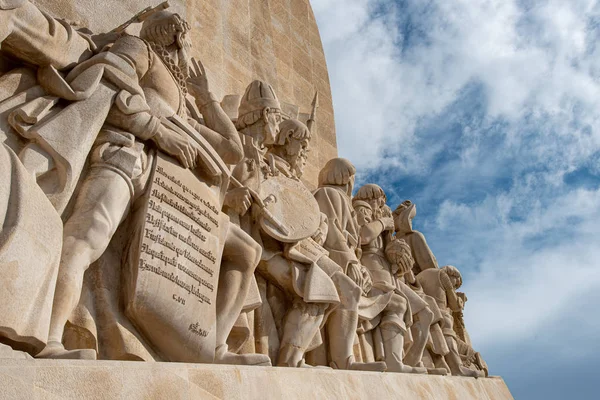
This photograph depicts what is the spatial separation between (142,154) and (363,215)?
4003mm

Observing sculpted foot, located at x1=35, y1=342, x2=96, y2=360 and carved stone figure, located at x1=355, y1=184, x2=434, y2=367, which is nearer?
sculpted foot, located at x1=35, y1=342, x2=96, y2=360

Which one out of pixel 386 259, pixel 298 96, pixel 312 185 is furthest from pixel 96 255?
pixel 298 96

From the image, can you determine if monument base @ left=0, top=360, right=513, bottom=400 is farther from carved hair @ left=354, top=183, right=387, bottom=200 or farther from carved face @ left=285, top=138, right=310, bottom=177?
carved hair @ left=354, top=183, right=387, bottom=200

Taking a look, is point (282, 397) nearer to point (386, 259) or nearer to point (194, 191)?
point (194, 191)

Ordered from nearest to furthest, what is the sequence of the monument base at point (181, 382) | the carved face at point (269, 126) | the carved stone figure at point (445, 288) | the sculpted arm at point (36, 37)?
the monument base at point (181, 382) < the sculpted arm at point (36, 37) < the carved face at point (269, 126) < the carved stone figure at point (445, 288)

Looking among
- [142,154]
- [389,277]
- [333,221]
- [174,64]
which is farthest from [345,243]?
[142,154]

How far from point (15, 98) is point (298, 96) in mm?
5753

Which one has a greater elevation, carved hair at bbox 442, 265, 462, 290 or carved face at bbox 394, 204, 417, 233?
carved face at bbox 394, 204, 417, 233

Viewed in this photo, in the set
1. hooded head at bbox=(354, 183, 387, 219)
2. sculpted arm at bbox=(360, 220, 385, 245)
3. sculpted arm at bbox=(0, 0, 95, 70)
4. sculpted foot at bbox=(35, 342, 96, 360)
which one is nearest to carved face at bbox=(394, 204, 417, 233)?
hooded head at bbox=(354, 183, 387, 219)

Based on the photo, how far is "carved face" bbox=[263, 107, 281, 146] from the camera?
5918 millimetres

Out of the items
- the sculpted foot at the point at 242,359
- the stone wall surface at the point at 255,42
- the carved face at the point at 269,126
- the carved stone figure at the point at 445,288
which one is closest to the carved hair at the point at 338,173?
the stone wall surface at the point at 255,42

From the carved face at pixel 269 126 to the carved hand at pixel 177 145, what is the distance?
1.63 m

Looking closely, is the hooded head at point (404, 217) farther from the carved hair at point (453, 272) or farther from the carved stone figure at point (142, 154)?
the carved stone figure at point (142, 154)

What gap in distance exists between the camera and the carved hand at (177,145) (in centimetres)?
413
